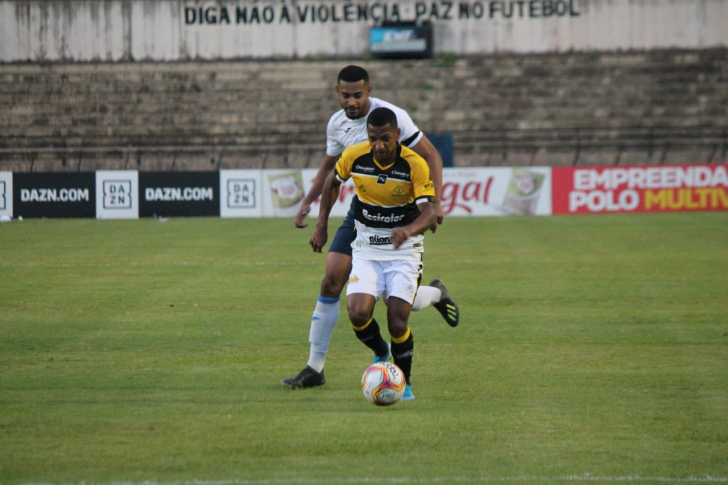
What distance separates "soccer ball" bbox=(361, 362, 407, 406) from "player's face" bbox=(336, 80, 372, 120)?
80.4 inches

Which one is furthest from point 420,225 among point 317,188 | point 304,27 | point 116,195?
point 304,27

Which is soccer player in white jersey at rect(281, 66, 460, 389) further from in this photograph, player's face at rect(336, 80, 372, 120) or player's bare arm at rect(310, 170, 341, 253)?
player's bare arm at rect(310, 170, 341, 253)

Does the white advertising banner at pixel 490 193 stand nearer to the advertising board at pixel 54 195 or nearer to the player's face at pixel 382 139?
the advertising board at pixel 54 195

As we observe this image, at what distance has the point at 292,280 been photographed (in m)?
13.8

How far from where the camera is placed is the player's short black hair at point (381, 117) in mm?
6652

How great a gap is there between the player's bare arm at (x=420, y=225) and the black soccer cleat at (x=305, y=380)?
1165 mm

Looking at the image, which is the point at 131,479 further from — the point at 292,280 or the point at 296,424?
the point at 292,280

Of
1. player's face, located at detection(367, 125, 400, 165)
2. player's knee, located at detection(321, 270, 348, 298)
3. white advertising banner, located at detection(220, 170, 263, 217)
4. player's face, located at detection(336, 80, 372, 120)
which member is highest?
player's face, located at detection(336, 80, 372, 120)

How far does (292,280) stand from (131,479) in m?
8.92

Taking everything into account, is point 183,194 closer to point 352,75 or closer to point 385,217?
point 352,75

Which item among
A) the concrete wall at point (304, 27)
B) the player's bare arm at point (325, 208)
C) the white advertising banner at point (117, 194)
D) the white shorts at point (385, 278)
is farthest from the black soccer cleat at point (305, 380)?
the concrete wall at point (304, 27)

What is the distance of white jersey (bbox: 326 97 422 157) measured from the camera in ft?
24.4

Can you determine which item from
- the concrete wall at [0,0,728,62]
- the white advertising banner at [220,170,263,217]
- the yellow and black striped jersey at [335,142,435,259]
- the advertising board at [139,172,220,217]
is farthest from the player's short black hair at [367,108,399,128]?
the concrete wall at [0,0,728,62]

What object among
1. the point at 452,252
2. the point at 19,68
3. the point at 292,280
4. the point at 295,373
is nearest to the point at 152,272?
the point at 292,280
